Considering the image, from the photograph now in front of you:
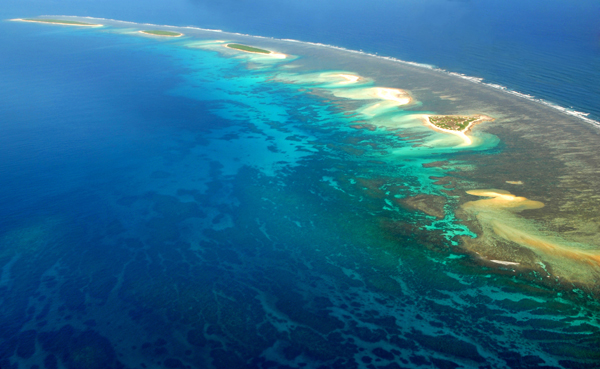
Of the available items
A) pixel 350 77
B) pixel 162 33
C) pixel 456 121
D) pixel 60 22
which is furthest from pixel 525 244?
pixel 60 22

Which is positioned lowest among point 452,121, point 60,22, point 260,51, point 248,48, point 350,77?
point 452,121

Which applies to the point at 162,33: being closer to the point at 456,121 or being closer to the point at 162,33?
the point at 162,33

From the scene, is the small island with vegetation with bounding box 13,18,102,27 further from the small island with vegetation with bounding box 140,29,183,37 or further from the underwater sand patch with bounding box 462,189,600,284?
the underwater sand patch with bounding box 462,189,600,284

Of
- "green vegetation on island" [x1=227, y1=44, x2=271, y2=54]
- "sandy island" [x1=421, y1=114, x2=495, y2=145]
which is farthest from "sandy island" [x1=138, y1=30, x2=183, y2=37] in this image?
"sandy island" [x1=421, y1=114, x2=495, y2=145]

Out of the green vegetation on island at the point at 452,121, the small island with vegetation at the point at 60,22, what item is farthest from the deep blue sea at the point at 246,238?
the small island with vegetation at the point at 60,22

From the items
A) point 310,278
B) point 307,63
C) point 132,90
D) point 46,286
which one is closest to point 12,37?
point 132,90

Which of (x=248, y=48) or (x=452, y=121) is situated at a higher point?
(x=248, y=48)

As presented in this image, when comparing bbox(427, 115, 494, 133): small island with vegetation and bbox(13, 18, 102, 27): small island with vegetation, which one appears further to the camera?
bbox(13, 18, 102, 27): small island with vegetation

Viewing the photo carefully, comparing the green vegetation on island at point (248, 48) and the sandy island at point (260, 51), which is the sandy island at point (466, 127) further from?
the green vegetation on island at point (248, 48)
